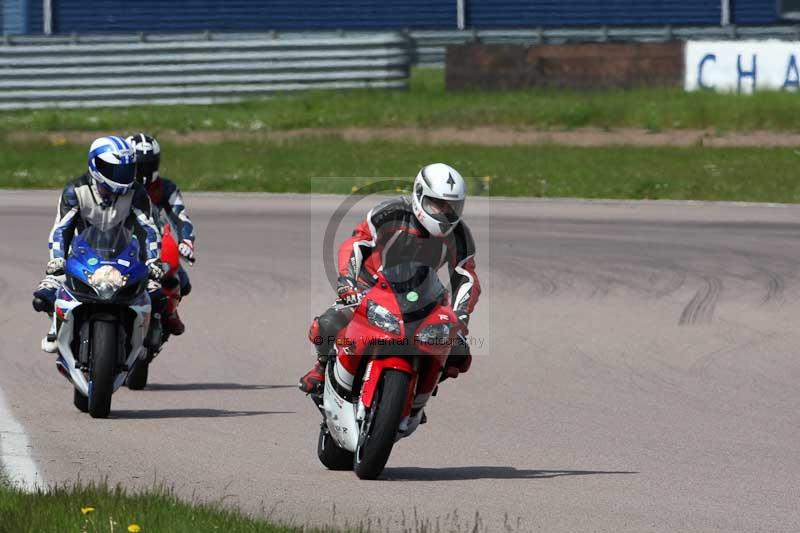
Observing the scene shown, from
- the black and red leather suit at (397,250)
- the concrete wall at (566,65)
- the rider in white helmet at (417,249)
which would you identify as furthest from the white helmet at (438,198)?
the concrete wall at (566,65)

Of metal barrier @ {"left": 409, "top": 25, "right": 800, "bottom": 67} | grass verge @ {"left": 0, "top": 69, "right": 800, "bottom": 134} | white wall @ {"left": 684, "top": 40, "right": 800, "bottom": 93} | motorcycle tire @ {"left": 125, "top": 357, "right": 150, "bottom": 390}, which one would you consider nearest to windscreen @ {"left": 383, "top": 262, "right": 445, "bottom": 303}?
motorcycle tire @ {"left": 125, "top": 357, "right": 150, "bottom": 390}

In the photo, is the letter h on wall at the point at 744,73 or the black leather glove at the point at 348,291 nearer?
the black leather glove at the point at 348,291

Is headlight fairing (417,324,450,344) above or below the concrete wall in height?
below

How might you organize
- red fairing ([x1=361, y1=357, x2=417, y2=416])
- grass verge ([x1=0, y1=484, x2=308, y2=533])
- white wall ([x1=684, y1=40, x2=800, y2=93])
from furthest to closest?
white wall ([x1=684, y1=40, x2=800, y2=93]), red fairing ([x1=361, y1=357, x2=417, y2=416]), grass verge ([x1=0, y1=484, x2=308, y2=533])

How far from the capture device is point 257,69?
1294 inches

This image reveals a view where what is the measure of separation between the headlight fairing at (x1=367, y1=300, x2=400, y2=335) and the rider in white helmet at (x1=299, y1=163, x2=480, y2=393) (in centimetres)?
22

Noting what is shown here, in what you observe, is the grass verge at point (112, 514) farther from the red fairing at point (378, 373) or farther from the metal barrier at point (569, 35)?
the metal barrier at point (569, 35)

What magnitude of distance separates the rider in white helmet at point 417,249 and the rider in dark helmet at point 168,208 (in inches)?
132

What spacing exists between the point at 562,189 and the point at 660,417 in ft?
46.7

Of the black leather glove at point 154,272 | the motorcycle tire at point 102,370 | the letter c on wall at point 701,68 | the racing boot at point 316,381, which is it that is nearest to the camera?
the racing boot at point 316,381

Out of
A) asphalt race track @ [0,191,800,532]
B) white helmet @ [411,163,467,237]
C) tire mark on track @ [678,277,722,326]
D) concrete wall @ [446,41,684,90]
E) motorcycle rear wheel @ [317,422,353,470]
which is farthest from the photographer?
concrete wall @ [446,41,684,90]

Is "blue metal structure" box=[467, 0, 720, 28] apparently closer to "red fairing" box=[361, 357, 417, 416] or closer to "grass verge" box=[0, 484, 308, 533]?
"red fairing" box=[361, 357, 417, 416]

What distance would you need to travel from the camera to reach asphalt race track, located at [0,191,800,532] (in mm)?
7770

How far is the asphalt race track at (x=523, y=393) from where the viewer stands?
777 centimetres
